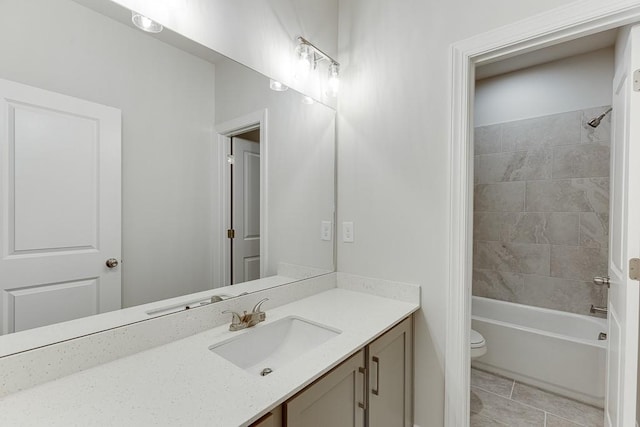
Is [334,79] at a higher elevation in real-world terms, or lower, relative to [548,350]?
higher

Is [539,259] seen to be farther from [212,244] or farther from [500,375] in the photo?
[212,244]

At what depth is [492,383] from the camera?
227cm

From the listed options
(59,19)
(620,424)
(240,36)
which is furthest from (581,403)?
(59,19)

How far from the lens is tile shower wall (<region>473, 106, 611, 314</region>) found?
7.66 ft

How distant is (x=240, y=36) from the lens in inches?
53.2

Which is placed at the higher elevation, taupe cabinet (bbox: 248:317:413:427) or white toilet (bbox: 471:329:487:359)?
taupe cabinet (bbox: 248:317:413:427)

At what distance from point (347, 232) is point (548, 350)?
1731mm

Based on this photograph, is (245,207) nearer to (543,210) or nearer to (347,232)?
(347,232)

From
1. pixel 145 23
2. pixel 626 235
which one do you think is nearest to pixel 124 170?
pixel 145 23

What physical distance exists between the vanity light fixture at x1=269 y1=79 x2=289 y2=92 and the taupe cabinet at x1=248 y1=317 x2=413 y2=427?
129cm

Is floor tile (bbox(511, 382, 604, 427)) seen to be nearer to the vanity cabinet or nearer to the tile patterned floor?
the tile patterned floor

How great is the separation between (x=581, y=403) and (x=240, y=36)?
3.03 meters

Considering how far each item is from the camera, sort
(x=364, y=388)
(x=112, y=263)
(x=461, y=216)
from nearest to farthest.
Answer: (x=112, y=263) < (x=364, y=388) < (x=461, y=216)

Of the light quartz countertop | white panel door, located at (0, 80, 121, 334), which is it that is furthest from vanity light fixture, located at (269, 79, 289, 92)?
the light quartz countertop
